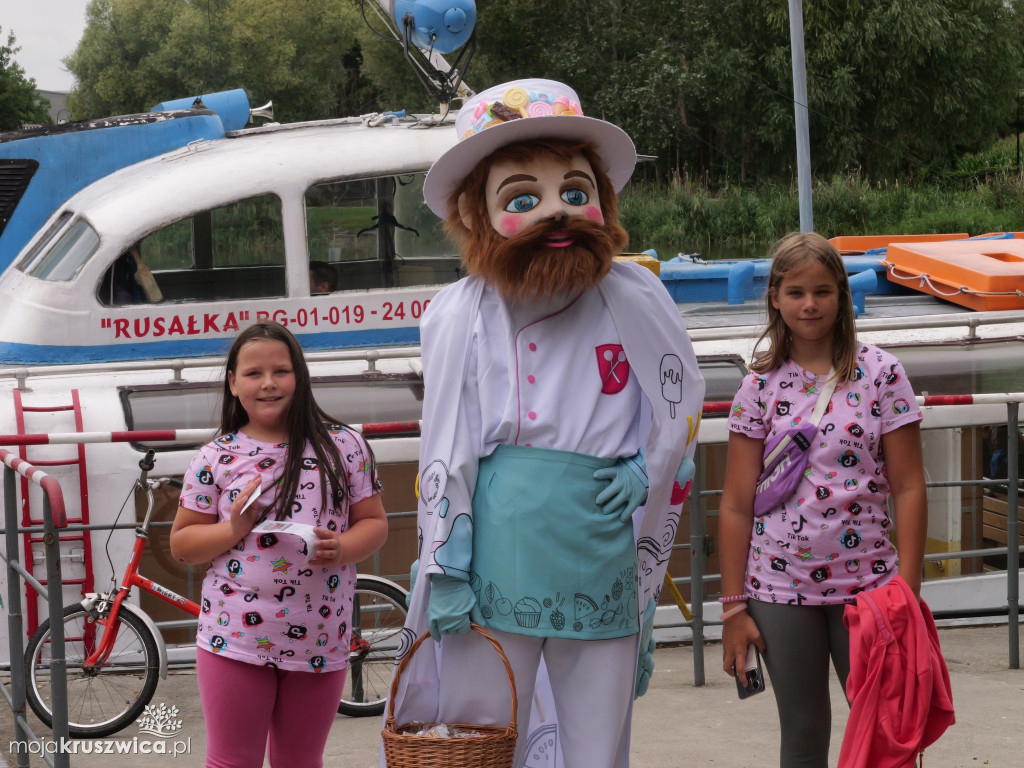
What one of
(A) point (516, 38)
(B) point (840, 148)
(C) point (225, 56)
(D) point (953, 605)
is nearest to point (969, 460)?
(D) point (953, 605)

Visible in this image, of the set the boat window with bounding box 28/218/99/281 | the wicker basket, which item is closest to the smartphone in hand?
the wicker basket

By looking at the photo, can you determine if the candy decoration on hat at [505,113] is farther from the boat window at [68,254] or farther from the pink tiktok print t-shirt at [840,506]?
the boat window at [68,254]

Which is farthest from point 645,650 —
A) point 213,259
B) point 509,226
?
point 213,259

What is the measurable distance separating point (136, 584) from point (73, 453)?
0.76m

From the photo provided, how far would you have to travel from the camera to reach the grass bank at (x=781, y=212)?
1125 inches

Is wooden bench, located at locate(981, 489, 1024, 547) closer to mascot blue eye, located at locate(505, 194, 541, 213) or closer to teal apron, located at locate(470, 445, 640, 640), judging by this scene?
teal apron, located at locate(470, 445, 640, 640)

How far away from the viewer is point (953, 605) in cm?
638

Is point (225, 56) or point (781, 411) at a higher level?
point (225, 56)

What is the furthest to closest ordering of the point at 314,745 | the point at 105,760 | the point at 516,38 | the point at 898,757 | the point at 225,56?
the point at 225,56 → the point at 516,38 → the point at 105,760 → the point at 314,745 → the point at 898,757

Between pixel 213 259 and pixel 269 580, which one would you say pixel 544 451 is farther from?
pixel 213 259

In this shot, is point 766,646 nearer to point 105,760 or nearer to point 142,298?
point 105,760

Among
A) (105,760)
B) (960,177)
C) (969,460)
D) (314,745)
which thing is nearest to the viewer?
(314,745)

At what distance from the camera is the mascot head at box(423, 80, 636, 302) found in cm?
307

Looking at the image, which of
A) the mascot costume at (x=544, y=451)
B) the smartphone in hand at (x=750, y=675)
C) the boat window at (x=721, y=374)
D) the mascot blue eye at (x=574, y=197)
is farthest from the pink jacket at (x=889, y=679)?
the boat window at (x=721, y=374)
